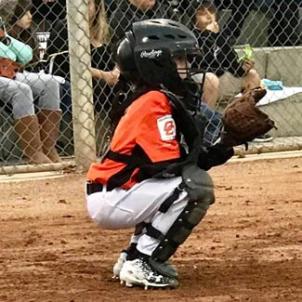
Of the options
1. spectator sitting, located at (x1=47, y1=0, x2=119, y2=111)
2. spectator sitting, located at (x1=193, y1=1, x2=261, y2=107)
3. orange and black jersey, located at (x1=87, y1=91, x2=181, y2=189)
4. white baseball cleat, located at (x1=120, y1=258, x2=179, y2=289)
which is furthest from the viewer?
spectator sitting, located at (x1=193, y1=1, x2=261, y2=107)

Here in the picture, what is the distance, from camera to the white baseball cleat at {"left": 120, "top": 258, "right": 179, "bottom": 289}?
13.8ft

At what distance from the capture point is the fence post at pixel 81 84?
23.2ft

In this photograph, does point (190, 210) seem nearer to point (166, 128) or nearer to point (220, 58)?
point (166, 128)

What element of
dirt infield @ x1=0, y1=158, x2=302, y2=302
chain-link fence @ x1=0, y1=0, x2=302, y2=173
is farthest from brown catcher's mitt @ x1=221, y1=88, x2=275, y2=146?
chain-link fence @ x1=0, y1=0, x2=302, y2=173

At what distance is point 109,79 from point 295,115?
2.00m

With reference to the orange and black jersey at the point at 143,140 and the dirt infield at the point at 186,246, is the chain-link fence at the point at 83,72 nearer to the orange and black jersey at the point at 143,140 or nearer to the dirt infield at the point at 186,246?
the dirt infield at the point at 186,246

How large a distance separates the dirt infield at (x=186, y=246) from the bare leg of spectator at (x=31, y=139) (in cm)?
37

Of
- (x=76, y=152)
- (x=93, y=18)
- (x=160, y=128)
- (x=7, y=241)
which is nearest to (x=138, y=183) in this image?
(x=160, y=128)

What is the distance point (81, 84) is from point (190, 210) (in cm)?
312

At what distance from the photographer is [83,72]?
23.4 ft

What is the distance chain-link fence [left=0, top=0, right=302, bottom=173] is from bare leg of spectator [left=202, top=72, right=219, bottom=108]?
10mm

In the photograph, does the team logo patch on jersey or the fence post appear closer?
the team logo patch on jersey

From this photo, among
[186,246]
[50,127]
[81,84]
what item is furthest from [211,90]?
[186,246]

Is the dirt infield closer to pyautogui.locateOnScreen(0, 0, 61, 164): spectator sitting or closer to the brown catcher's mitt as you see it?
pyautogui.locateOnScreen(0, 0, 61, 164): spectator sitting
